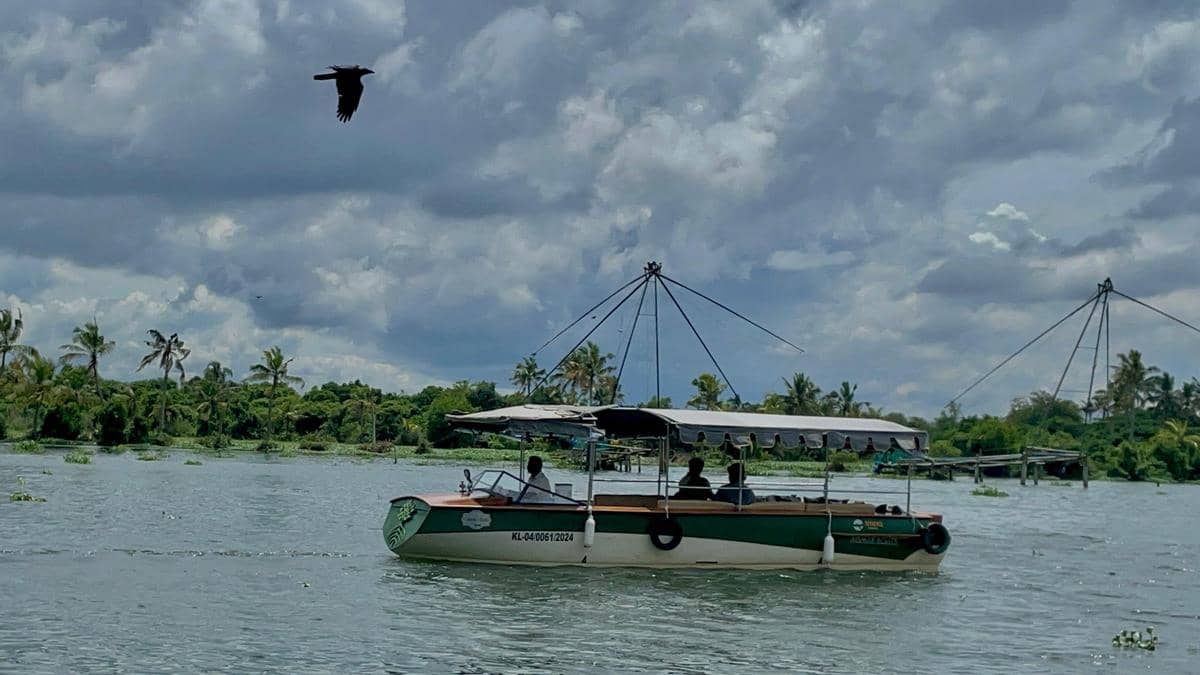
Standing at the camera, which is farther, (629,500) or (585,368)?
(585,368)

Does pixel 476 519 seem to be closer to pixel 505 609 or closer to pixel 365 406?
pixel 505 609

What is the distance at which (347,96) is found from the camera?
44.5 ft

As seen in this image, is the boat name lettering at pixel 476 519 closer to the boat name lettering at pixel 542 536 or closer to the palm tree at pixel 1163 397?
the boat name lettering at pixel 542 536

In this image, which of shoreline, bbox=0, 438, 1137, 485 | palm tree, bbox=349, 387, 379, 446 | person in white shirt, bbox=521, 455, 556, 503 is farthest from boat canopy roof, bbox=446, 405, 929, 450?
palm tree, bbox=349, 387, 379, 446

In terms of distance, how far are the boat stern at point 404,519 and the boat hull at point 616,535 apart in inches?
0.6

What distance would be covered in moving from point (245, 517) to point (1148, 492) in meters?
57.5

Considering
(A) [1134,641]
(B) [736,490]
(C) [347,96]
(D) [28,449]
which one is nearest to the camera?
(C) [347,96]

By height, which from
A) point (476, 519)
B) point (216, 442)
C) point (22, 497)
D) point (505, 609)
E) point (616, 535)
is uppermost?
point (216, 442)

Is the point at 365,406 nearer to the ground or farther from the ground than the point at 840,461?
farther from the ground

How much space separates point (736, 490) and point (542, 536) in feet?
11.3

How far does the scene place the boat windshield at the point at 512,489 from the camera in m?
19.9

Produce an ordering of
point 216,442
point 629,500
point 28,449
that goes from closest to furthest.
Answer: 1. point 629,500
2. point 28,449
3. point 216,442

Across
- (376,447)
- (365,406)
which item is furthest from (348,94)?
(365,406)

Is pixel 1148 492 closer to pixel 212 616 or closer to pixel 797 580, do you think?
pixel 797 580
